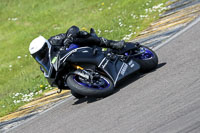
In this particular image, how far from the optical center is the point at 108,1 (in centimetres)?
1798

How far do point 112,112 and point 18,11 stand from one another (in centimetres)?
1513

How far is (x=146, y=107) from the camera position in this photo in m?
5.73

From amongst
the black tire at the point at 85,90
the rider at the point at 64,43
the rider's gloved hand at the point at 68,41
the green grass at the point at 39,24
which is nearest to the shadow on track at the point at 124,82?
the black tire at the point at 85,90

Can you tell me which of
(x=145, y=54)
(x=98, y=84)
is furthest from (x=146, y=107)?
(x=145, y=54)

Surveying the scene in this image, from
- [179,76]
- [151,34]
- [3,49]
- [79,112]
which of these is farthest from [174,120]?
[3,49]

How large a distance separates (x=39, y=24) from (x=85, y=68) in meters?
11.5

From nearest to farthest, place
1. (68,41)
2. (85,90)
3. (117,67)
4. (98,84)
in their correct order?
(85,90) → (98,84) → (68,41) → (117,67)

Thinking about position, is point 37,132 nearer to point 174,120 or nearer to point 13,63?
point 174,120

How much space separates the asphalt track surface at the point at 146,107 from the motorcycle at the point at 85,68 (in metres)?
0.23

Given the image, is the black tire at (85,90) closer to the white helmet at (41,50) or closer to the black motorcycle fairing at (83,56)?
the black motorcycle fairing at (83,56)

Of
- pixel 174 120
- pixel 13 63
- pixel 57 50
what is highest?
pixel 57 50

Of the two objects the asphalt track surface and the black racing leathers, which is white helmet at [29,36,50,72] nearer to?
the black racing leathers

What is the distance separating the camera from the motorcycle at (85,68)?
7.03 metres

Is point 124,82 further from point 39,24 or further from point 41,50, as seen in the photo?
point 39,24
